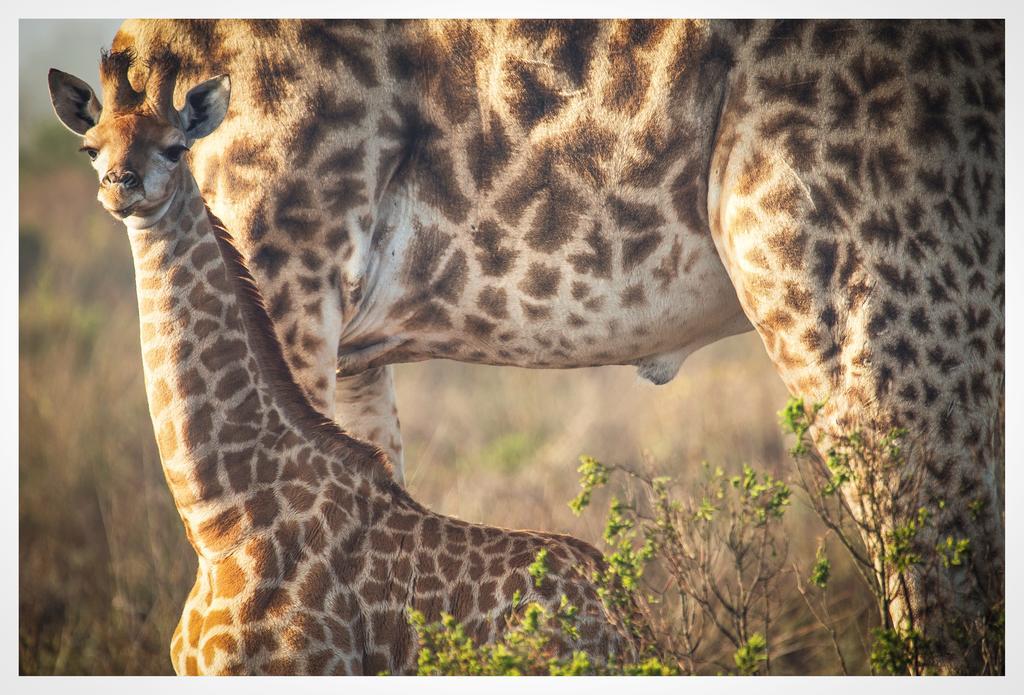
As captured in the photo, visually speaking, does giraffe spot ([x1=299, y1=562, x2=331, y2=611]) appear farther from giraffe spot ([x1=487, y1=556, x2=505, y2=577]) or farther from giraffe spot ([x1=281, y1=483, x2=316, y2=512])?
giraffe spot ([x1=487, y1=556, x2=505, y2=577])

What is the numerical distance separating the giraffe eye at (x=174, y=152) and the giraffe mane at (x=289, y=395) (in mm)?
226

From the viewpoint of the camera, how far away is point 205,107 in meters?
4.20

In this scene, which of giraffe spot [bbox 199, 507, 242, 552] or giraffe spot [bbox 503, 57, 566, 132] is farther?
giraffe spot [bbox 503, 57, 566, 132]

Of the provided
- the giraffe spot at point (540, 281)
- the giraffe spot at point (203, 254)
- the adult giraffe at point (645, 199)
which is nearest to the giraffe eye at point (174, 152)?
the giraffe spot at point (203, 254)

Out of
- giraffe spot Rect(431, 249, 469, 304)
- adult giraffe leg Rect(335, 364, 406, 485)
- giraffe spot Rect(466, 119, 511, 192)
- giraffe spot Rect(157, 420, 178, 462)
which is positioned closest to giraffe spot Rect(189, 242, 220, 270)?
giraffe spot Rect(157, 420, 178, 462)

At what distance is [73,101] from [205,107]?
1.30 ft

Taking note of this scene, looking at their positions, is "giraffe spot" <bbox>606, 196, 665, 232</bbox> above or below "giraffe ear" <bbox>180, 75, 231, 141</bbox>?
below

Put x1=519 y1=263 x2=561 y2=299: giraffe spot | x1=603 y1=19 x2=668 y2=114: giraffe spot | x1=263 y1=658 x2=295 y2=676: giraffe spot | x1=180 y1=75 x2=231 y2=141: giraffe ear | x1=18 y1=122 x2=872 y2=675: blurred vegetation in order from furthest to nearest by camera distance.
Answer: x1=18 y1=122 x2=872 y2=675: blurred vegetation
x1=519 y1=263 x2=561 y2=299: giraffe spot
x1=603 y1=19 x2=668 y2=114: giraffe spot
x1=180 y1=75 x2=231 y2=141: giraffe ear
x1=263 y1=658 x2=295 y2=676: giraffe spot

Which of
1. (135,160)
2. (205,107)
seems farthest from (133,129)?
(205,107)

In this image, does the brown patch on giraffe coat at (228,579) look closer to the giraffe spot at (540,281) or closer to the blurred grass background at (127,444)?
the blurred grass background at (127,444)

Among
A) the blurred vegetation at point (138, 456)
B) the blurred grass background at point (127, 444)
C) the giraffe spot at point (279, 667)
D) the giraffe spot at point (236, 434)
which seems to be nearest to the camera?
the giraffe spot at point (279, 667)

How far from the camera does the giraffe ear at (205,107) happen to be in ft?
13.6

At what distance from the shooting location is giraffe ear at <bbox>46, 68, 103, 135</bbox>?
13.6 feet
